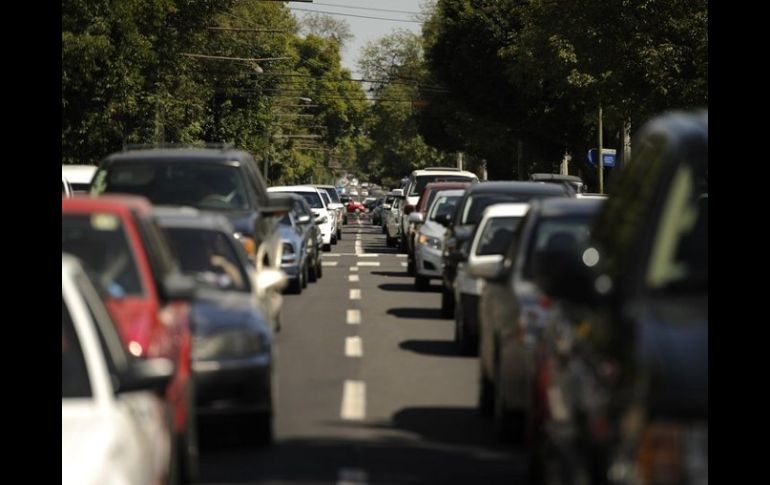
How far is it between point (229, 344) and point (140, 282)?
165 cm

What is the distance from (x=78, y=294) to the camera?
267 inches

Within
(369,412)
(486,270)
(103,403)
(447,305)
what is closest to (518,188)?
(447,305)

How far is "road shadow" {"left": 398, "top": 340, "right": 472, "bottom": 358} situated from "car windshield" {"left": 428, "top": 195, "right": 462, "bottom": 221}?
1089 centimetres

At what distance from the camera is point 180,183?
1817cm

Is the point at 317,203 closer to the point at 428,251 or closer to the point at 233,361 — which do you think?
the point at 428,251

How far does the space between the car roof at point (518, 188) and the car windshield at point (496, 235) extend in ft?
10.5

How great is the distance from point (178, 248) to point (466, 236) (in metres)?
6.90

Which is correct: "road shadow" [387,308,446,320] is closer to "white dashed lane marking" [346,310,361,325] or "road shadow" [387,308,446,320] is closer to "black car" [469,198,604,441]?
"white dashed lane marking" [346,310,361,325]

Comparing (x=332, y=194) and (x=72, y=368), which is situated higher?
(x=72, y=368)

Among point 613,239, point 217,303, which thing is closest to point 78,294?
point 613,239

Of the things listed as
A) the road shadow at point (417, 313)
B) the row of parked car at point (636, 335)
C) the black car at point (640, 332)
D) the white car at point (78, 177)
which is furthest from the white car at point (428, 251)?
the black car at point (640, 332)

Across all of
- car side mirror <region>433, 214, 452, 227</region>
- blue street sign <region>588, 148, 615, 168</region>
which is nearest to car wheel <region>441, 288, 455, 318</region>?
car side mirror <region>433, 214, 452, 227</region>

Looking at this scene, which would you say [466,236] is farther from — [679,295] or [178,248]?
[679,295]

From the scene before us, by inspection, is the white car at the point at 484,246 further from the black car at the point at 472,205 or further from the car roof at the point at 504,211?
the black car at the point at 472,205
